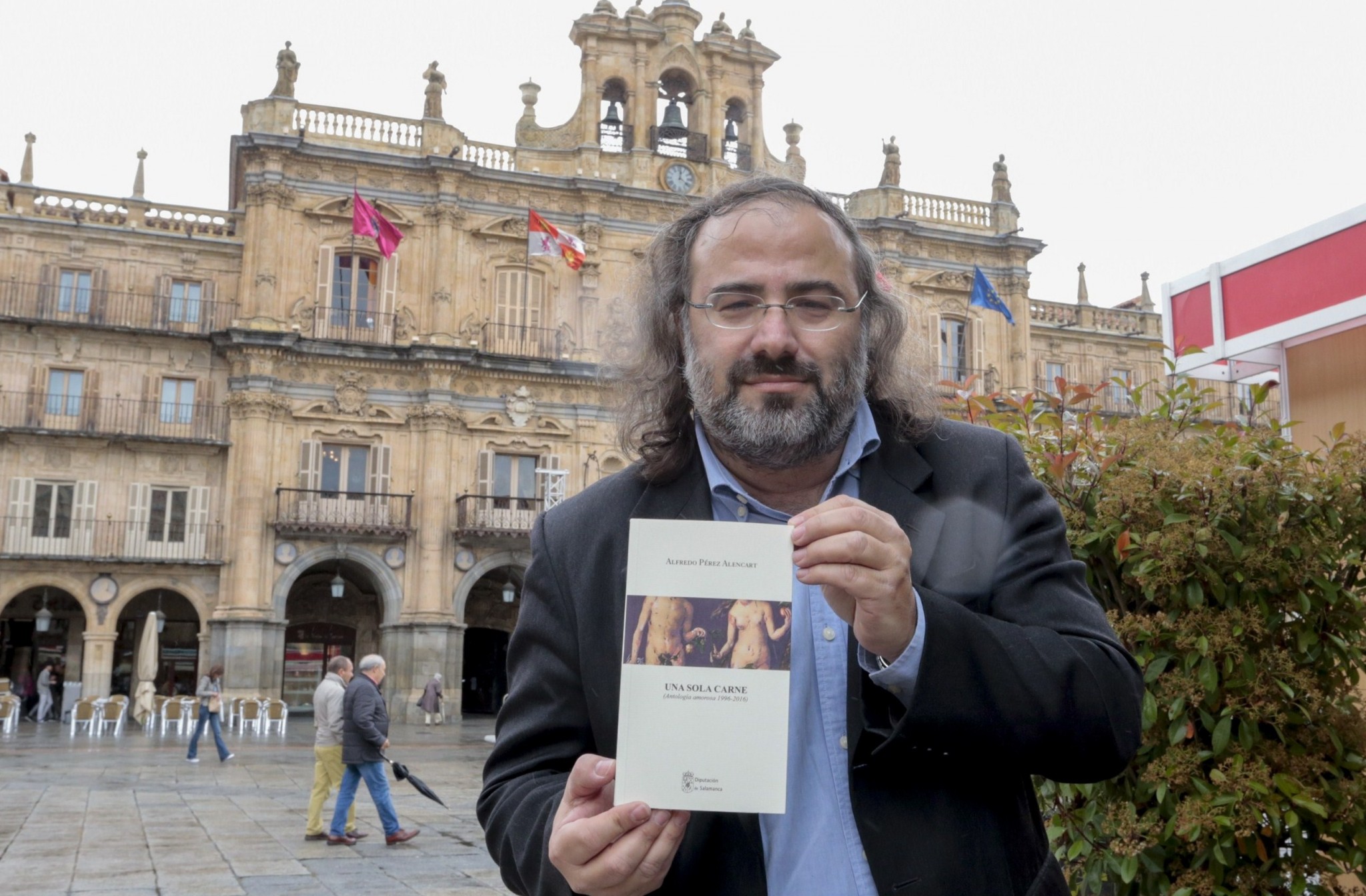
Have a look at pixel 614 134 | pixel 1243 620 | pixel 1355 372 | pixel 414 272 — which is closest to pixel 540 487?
pixel 414 272

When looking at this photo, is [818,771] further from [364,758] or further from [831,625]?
[364,758]

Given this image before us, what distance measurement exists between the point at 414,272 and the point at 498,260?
2.09 m

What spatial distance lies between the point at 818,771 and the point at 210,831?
9.81m

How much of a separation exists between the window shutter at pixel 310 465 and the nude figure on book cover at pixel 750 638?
26852mm

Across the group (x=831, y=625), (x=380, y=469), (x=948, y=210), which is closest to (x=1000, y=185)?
(x=948, y=210)

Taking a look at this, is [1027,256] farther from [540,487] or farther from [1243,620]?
[1243,620]

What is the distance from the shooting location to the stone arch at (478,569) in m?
27.2

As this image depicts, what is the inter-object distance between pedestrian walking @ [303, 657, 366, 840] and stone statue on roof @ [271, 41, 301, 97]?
70.8 feet

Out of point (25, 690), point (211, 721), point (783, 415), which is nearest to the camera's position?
point (783, 415)

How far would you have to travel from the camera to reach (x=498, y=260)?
1136 inches

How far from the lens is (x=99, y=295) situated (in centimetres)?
2744

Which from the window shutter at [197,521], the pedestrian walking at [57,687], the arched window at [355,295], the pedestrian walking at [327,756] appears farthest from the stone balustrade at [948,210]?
the pedestrian walking at [327,756]

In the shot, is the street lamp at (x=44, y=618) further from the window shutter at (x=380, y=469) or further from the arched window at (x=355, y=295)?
the arched window at (x=355, y=295)

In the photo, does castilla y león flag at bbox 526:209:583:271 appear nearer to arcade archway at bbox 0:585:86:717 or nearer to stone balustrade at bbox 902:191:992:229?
stone balustrade at bbox 902:191:992:229
